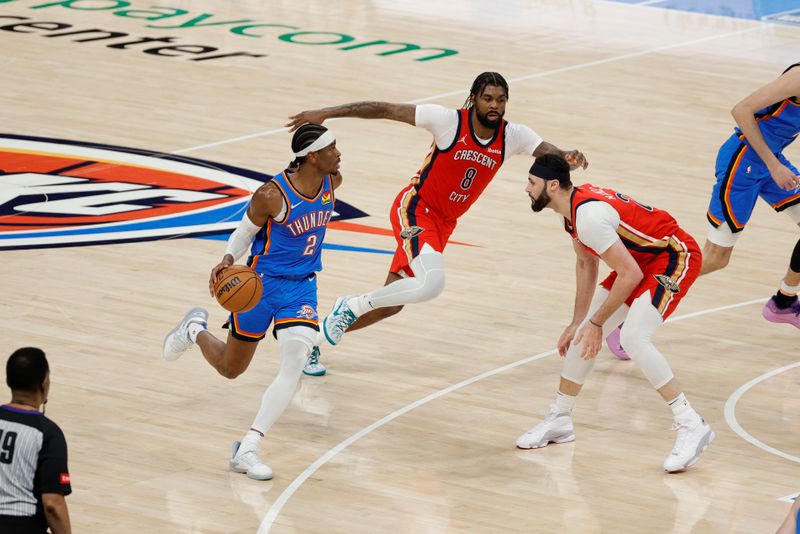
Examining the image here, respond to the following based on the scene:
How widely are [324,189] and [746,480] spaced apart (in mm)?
2880

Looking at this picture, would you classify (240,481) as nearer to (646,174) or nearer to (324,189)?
(324,189)

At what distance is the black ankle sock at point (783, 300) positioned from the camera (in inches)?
401

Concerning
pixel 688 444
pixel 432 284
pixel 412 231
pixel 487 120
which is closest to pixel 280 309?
pixel 432 284

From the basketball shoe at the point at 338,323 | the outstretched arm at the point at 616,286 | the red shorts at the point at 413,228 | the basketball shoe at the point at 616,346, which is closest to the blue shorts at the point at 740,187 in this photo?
the basketball shoe at the point at 616,346

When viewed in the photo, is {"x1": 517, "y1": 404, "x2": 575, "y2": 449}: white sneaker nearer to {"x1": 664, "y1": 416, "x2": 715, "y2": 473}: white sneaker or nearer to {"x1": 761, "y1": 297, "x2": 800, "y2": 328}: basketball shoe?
{"x1": 664, "y1": 416, "x2": 715, "y2": 473}: white sneaker

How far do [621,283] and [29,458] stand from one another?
3.58 m

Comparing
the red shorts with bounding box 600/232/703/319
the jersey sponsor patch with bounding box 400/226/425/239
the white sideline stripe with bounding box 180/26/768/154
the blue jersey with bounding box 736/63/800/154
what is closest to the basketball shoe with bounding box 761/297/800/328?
the blue jersey with bounding box 736/63/800/154

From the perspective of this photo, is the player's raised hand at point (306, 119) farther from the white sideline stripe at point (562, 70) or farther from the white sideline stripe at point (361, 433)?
the white sideline stripe at point (562, 70)

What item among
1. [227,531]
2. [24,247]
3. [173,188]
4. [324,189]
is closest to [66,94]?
[173,188]

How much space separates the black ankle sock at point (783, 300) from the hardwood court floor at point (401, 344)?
276 mm

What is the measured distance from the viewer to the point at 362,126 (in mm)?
16062

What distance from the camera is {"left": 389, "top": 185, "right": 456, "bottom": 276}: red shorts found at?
9148mm

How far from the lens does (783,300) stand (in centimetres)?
1021

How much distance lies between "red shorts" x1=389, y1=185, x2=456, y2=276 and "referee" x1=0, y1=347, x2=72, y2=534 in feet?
13.7
